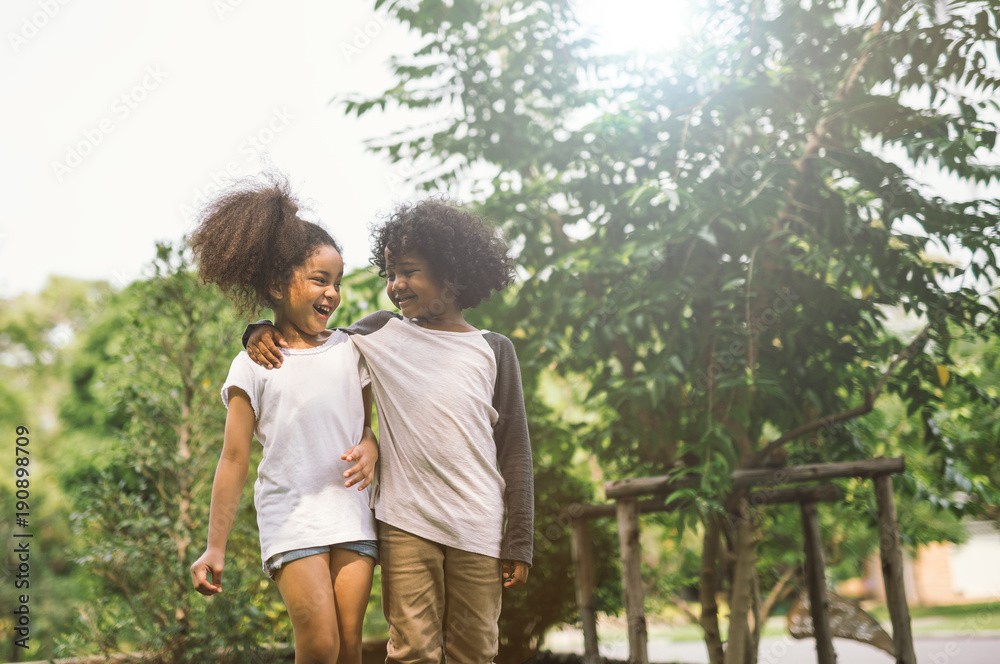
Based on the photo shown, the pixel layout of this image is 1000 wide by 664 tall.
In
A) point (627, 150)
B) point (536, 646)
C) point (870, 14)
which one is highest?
point (870, 14)

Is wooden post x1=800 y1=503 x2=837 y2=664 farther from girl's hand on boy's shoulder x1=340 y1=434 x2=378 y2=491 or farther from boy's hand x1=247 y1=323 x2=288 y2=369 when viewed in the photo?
boy's hand x1=247 y1=323 x2=288 y2=369

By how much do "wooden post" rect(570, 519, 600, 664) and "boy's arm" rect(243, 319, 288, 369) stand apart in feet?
10.4

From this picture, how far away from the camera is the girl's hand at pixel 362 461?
6.00ft

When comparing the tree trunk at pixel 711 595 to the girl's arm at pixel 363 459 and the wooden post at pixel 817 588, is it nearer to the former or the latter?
the wooden post at pixel 817 588

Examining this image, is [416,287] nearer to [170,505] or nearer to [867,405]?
[867,405]

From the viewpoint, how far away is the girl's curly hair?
6.51ft

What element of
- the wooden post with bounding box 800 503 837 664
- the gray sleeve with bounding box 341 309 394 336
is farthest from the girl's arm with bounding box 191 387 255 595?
the wooden post with bounding box 800 503 837 664

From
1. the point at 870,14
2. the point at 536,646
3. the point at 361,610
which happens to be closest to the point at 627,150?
the point at 870,14

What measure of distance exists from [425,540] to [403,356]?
51 cm

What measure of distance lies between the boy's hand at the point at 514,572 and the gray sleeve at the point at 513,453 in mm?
20

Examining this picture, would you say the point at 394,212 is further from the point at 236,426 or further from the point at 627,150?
the point at 627,150

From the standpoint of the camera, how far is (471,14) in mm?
3795

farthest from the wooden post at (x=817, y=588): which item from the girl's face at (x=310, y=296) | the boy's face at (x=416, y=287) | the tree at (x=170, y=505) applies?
the girl's face at (x=310, y=296)

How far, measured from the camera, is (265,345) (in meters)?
1.91
